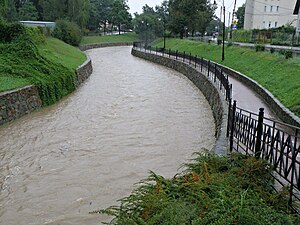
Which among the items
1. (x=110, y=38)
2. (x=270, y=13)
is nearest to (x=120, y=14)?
(x=110, y=38)

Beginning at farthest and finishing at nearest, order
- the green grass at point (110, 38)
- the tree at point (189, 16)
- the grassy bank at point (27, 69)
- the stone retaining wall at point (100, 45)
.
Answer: the green grass at point (110, 38) < the stone retaining wall at point (100, 45) < the tree at point (189, 16) < the grassy bank at point (27, 69)

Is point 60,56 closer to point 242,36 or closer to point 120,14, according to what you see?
point 242,36

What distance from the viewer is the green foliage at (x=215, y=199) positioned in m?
3.88

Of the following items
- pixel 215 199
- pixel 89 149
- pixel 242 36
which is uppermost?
pixel 242 36

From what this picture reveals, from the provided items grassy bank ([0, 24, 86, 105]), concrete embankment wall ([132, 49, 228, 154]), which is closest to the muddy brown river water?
concrete embankment wall ([132, 49, 228, 154])

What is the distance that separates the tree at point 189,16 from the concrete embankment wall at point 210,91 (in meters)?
10.5

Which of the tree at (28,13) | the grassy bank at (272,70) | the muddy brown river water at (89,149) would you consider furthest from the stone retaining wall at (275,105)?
the tree at (28,13)

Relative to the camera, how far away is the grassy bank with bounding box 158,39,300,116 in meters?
13.1

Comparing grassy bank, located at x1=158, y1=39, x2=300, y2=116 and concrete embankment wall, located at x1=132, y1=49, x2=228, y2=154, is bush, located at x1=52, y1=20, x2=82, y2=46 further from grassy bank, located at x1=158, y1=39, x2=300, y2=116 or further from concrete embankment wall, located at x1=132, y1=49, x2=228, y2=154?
grassy bank, located at x1=158, y1=39, x2=300, y2=116

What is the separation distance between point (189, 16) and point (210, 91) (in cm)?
3938

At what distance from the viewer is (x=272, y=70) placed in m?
18.2

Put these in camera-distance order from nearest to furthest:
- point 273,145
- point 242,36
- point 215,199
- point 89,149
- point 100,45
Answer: point 215,199, point 273,145, point 89,149, point 242,36, point 100,45

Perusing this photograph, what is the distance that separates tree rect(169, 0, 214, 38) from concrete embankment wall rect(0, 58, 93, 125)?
41730 mm

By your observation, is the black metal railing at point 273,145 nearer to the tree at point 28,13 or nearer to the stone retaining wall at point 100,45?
the stone retaining wall at point 100,45
